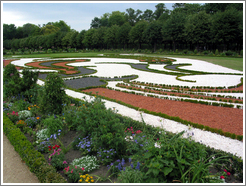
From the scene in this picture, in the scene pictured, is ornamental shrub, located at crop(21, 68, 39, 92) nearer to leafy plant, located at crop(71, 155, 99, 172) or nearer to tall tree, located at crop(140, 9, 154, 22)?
leafy plant, located at crop(71, 155, 99, 172)

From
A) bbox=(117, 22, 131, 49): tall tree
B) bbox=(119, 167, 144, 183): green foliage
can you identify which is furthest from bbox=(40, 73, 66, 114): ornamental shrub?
bbox=(117, 22, 131, 49): tall tree

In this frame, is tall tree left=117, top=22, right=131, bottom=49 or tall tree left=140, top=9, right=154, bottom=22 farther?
tall tree left=140, top=9, right=154, bottom=22

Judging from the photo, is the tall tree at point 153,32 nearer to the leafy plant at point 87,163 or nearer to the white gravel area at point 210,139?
the white gravel area at point 210,139

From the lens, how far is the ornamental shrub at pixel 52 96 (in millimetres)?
6207

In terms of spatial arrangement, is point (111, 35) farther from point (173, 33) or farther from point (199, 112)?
point (199, 112)

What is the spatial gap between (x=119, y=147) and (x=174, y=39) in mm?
43410

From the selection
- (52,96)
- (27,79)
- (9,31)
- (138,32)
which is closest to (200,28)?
(138,32)

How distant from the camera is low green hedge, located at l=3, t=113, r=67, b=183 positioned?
3.45 m

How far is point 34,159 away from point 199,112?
5655mm

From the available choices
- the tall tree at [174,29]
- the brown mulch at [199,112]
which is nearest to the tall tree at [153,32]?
the tall tree at [174,29]

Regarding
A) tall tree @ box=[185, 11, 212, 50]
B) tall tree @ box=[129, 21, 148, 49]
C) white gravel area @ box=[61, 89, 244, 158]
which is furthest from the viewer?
tall tree @ box=[129, 21, 148, 49]

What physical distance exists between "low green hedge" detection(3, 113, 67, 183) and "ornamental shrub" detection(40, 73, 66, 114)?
1.28m

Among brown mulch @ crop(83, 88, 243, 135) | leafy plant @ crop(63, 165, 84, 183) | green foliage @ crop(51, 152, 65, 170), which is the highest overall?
brown mulch @ crop(83, 88, 243, 135)

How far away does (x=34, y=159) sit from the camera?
385 cm
